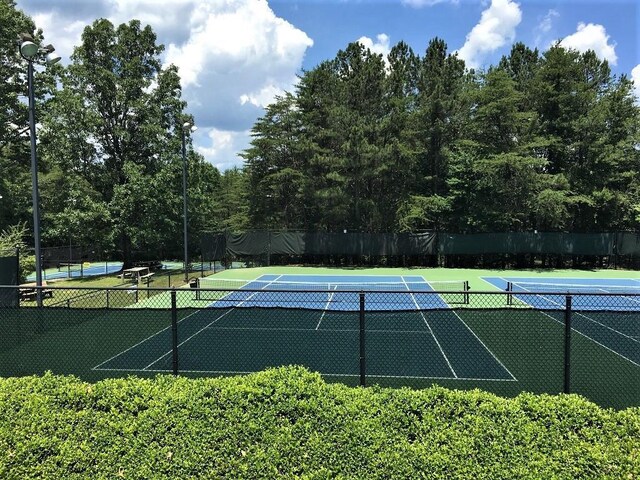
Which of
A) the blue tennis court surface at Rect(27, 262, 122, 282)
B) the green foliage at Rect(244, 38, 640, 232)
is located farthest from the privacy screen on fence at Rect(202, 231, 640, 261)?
the blue tennis court surface at Rect(27, 262, 122, 282)

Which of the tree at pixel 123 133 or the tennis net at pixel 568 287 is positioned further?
the tree at pixel 123 133

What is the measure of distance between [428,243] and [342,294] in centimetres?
1650

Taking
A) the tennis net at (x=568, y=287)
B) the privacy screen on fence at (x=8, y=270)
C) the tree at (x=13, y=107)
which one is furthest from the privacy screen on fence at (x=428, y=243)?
the privacy screen on fence at (x=8, y=270)

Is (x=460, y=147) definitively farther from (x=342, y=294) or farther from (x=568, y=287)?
(x=342, y=294)

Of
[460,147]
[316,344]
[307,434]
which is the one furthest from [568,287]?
[307,434]

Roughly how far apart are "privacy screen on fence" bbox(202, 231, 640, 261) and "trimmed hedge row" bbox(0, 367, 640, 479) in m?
31.0

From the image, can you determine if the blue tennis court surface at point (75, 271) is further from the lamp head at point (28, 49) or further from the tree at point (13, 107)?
the lamp head at point (28, 49)

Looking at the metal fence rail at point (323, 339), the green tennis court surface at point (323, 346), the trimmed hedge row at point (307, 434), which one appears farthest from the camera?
the green tennis court surface at point (323, 346)

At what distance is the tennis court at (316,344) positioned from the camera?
6.71m

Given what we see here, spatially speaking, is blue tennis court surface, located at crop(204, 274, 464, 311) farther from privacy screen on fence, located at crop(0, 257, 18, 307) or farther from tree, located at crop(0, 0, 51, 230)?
tree, located at crop(0, 0, 51, 230)

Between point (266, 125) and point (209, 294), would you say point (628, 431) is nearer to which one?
point (209, 294)

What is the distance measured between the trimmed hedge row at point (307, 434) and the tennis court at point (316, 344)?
3.90 ft

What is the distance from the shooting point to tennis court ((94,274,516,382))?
6.71 metres

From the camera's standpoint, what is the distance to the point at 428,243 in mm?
36469
